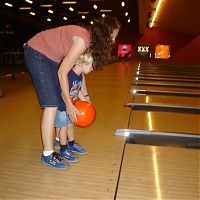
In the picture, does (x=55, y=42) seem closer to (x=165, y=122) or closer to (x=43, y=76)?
(x=43, y=76)

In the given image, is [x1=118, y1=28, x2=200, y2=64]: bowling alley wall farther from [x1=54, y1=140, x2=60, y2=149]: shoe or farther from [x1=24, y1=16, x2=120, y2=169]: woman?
[x1=24, y1=16, x2=120, y2=169]: woman

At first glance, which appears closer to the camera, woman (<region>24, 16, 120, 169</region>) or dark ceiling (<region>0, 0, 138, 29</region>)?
woman (<region>24, 16, 120, 169</region>)

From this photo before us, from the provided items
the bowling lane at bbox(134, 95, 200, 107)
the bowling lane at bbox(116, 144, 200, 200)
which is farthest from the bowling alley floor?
the bowling lane at bbox(134, 95, 200, 107)

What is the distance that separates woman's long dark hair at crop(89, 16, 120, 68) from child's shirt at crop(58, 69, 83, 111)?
9.0 inches

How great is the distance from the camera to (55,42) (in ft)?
6.04

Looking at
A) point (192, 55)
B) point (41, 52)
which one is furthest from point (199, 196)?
point (192, 55)

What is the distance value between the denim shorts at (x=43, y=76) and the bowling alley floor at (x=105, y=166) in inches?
16.3

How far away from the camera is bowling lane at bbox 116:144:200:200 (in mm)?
1594

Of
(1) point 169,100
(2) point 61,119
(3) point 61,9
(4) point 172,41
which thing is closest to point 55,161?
(2) point 61,119

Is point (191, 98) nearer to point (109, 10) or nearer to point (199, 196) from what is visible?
point (199, 196)

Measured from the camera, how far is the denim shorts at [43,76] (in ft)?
6.04

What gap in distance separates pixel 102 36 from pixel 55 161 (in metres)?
0.80

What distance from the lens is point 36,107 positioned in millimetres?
3551

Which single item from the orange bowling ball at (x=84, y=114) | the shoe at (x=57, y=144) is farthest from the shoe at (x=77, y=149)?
the orange bowling ball at (x=84, y=114)
